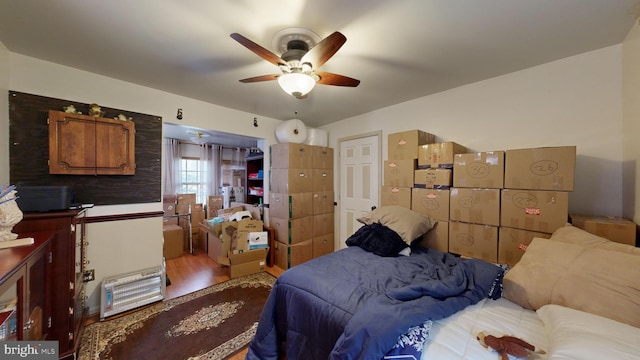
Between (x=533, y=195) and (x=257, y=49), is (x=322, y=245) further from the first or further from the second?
(x=257, y=49)

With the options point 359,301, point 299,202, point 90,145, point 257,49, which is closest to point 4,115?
point 90,145

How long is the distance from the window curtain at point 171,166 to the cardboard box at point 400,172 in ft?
15.3

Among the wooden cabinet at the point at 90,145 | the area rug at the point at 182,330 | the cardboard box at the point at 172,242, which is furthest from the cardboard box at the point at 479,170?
the cardboard box at the point at 172,242

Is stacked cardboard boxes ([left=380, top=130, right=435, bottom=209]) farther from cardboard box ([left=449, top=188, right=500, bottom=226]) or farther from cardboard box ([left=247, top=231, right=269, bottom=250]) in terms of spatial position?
cardboard box ([left=247, top=231, right=269, bottom=250])

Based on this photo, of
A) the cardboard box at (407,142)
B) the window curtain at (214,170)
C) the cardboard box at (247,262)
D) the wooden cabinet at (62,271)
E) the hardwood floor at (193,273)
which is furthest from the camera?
the window curtain at (214,170)

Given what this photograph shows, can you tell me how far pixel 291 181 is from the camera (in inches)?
127

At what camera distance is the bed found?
862mm

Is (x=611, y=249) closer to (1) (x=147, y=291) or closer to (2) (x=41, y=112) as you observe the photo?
(1) (x=147, y=291)

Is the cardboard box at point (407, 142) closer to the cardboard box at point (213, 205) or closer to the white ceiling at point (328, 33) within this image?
the white ceiling at point (328, 33)

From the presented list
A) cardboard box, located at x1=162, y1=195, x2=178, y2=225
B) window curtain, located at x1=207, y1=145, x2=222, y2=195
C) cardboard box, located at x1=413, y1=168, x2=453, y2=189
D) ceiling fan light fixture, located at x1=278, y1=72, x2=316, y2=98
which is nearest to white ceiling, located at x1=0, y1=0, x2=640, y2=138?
ceiling fan light fixture, located at x1=278, y1=72, x2=316, y2=98

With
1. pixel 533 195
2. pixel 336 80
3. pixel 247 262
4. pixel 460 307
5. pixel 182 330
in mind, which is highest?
pixel 336 80

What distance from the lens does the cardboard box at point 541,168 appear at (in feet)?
5.07

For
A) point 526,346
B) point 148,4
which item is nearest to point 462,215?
point 526,346

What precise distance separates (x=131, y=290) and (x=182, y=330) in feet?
2.54
